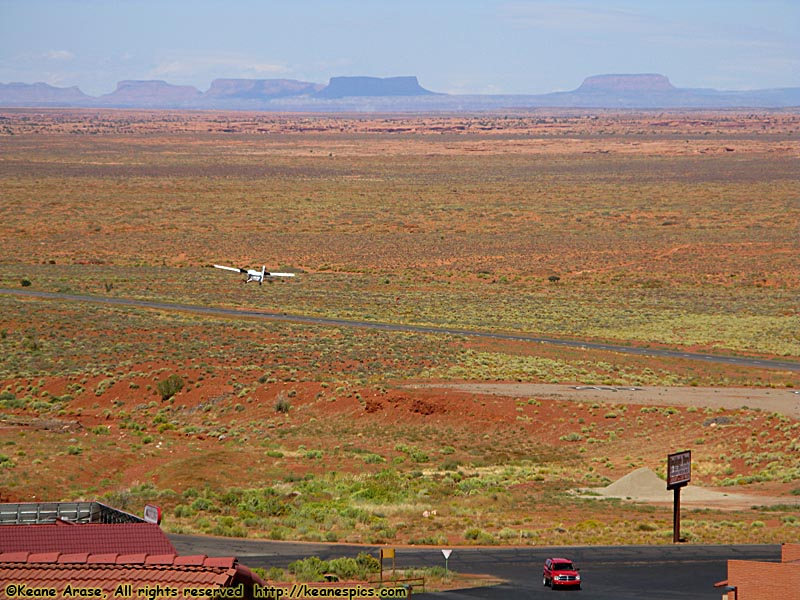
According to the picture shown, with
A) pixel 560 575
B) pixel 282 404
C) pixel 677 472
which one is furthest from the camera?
pixel 282 404

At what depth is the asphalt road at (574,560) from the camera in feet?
84.1

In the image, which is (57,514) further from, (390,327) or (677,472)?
(390,327)

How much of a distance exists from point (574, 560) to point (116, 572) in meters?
16.4

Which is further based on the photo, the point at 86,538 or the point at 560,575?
the point at 560,575

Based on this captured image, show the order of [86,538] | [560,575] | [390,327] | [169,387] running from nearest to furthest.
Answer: [86,538], [560,575], [169,387], [390,327]

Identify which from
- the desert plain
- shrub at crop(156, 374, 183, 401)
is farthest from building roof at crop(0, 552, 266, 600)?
shrub at crop(156, 374, 183, 401)

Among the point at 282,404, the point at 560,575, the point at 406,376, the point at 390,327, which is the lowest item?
the point at 282,404

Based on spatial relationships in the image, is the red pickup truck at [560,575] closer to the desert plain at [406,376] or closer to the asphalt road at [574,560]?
the asphalt road at [574,560]

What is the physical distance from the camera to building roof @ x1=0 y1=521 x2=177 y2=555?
17.1 metres

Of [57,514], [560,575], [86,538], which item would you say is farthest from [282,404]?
[86,538]

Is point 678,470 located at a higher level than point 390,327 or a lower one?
higher

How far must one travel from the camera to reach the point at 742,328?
72938 mm

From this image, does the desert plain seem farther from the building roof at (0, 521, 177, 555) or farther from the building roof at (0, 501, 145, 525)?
the building roof at (0, 521, 177, 555)

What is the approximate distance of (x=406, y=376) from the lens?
56.7 m
